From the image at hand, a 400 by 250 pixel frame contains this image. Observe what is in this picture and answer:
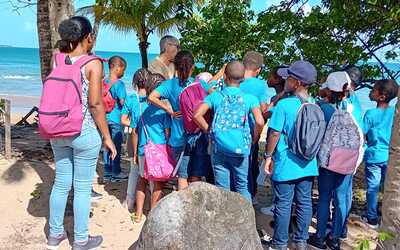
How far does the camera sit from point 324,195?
445cm

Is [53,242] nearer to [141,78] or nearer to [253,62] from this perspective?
[141,78]

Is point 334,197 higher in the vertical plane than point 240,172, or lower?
lower

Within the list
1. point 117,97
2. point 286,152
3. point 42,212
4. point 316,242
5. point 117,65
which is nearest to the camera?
point 286,152

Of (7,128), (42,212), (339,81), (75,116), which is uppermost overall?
(339,81)

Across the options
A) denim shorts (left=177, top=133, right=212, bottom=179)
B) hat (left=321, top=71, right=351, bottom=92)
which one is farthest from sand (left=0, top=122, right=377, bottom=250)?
hat (left=321, top=71, right=351, bottom=92)

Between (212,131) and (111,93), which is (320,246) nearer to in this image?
(212,131)

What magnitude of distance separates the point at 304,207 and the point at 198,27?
2.99m

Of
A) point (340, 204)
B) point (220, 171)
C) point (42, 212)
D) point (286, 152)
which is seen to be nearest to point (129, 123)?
point (42, 212)

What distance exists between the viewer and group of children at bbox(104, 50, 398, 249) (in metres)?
4.19

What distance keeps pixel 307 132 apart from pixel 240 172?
2.29 feet

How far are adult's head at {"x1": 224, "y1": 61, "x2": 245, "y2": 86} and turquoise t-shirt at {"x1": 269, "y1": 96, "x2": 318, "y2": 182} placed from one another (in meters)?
0.41

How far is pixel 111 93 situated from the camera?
600 cm

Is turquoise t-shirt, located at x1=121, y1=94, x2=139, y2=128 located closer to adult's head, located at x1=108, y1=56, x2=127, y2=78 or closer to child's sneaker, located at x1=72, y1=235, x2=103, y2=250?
adult's head, located at x1=108, y1=56, x2=127, y2=78

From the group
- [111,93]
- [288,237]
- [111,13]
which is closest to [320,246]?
[288,237]
